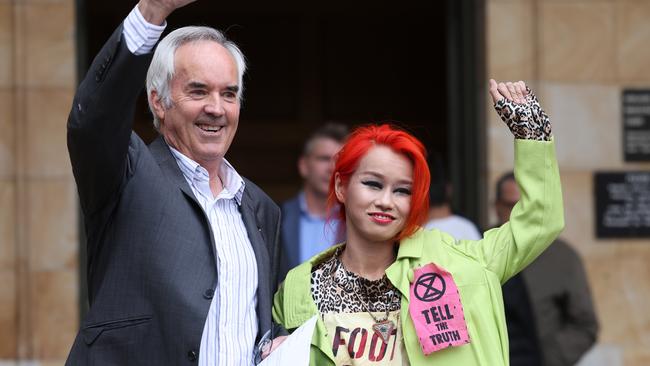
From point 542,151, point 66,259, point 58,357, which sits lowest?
point 58,357

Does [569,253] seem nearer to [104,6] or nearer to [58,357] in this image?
[58,357]

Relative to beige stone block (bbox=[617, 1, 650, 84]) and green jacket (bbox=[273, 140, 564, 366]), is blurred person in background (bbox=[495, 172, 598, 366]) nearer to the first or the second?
beige stone block (bbox=[617, 1, 650, 84])

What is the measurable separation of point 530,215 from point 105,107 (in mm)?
1244

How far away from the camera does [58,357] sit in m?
6.82

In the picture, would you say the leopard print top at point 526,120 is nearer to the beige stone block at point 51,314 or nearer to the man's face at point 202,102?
the man's face at point 202,102

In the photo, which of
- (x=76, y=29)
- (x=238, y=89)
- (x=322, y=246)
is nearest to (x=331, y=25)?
(x=76, y=29)

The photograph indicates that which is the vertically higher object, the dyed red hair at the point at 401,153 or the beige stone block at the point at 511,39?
the beige stone block at the point at 511,39

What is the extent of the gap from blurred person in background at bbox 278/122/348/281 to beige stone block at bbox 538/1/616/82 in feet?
4.12

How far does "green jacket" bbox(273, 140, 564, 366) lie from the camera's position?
349cm

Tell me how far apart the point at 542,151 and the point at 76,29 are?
153 inches

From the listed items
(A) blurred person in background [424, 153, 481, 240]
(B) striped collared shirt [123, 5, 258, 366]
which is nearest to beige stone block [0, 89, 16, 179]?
(A) blurred person in background [424, 153, 481, 240]

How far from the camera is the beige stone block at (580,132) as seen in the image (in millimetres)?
7004

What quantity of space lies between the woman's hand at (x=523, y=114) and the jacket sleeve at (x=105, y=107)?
3.50 ft

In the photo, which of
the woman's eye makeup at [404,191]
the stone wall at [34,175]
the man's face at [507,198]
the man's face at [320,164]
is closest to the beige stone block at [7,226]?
the stone wall at [34,175]
